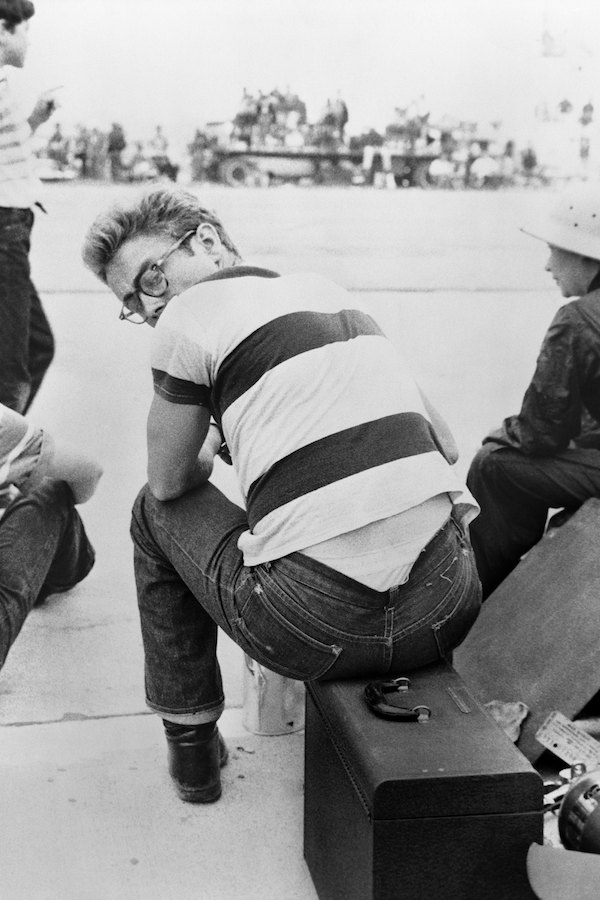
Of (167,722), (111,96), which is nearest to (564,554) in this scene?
(167,722)

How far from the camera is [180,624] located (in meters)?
2.15

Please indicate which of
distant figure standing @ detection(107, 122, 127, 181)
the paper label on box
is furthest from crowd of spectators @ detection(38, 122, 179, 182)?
the paper label on box

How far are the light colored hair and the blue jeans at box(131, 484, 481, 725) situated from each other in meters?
0.48

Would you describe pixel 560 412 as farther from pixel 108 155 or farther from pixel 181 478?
pixel 108 155

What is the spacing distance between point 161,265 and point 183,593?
Answer: 0.65 metres

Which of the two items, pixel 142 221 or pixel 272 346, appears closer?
pixel 272 346

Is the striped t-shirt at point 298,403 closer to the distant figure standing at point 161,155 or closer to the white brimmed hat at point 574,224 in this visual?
the distant figure standing at point 161,155

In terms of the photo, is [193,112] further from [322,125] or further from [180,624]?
[180,624]

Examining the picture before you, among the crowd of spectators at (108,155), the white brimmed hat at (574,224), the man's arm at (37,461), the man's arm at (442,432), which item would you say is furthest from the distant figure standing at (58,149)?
the white brimmed hat at (574,224)

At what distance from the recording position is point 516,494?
9.02ft

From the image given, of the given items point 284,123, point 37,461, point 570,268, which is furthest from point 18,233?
point 570,268

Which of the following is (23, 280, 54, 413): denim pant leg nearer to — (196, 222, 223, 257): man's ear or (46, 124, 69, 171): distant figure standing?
(46, 124, 69, 171): distant figure standing

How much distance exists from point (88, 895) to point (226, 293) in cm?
112

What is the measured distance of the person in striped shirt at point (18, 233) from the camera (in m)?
2.24
